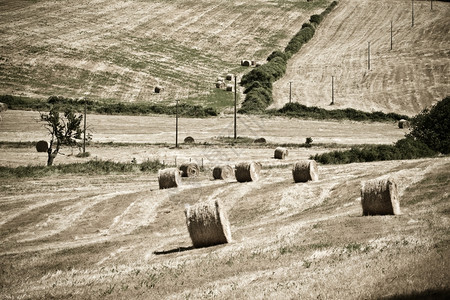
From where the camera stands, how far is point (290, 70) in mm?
89250

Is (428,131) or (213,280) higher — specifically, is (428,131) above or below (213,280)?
Answer: above

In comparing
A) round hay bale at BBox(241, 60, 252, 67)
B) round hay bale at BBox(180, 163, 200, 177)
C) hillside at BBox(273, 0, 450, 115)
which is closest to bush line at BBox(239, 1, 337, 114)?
hillside at BBox(273, 0, 450, 115)

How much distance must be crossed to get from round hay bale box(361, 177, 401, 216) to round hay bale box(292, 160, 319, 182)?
941 centimetres

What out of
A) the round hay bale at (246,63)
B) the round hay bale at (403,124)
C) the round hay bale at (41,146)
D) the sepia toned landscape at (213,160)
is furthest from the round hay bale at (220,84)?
the round hay bale at (41,146)

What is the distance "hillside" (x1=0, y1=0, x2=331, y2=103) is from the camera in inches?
2945

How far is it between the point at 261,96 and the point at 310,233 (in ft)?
192

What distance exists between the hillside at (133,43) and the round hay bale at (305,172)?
4697 centimetres

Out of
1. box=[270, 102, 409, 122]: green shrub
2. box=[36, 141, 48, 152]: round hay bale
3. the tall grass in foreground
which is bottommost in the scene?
the tall grass in foreground

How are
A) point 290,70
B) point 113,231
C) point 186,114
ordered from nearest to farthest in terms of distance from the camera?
point 113,231
point 186,114
point 290,70

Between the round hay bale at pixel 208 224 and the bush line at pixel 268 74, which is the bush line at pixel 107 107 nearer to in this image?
the bush line at pixel 268 74

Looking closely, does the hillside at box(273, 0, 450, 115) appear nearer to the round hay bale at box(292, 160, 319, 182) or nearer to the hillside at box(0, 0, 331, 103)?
the hillside at box(0, 0, 331, 103)

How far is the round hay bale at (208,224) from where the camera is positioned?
54.2 feet

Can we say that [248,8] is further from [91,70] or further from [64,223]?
[64,223]

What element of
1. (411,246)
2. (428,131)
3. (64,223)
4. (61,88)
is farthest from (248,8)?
(411,246)
